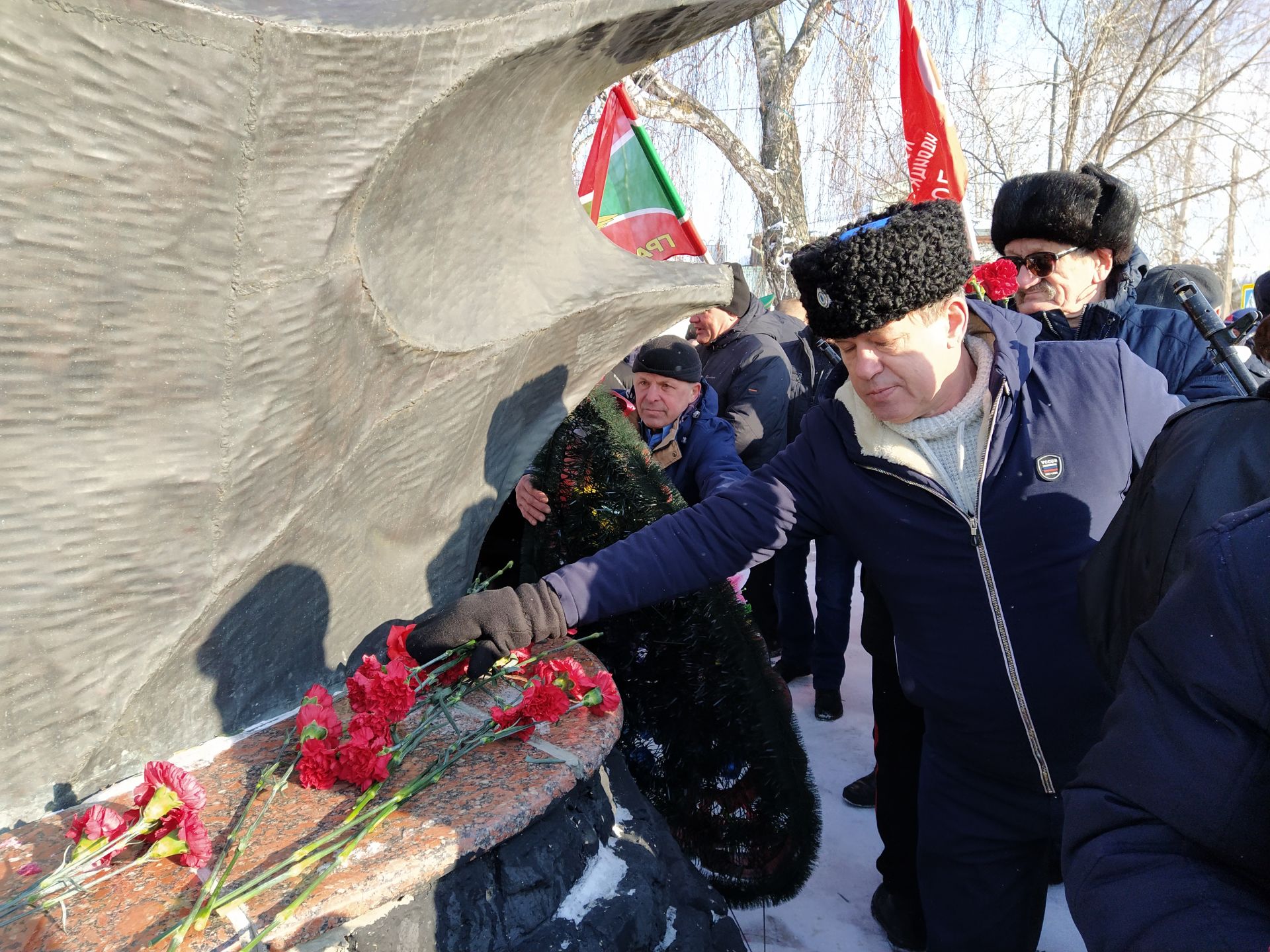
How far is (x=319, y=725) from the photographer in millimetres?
1525

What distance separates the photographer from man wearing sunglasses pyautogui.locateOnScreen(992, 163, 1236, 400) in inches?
94.4

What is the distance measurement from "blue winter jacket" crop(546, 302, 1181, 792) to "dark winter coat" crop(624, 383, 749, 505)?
0.90 meters

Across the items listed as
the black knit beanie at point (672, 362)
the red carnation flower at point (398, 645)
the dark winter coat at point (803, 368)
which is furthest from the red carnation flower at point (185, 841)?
the dark winter coat at point (803, 368)

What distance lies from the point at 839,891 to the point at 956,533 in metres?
1.60

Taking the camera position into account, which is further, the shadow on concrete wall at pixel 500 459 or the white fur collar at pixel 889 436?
the shadow on concrete wall at pixel 500 459

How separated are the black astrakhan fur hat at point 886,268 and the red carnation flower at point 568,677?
2.67ft

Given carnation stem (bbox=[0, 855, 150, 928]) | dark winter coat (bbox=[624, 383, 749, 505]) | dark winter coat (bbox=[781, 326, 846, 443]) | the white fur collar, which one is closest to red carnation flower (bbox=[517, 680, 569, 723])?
carnation stem (bbox=[0, 855, 150, 928])

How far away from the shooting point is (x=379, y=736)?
1.51 meters

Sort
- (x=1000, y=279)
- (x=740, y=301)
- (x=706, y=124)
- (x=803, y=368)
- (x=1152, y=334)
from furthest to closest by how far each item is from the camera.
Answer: (x=706, y=124) < (x=803, y=368) < (x=740, y=301) < (x=1000, y=279) < (x=1152, y=334)

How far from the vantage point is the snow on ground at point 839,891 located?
273 cm

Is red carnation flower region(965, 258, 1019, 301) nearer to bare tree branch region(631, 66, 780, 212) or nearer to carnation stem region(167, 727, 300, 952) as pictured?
carnation stem region(167, 727, 300, 952)

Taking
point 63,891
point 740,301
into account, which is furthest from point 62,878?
point 740,301

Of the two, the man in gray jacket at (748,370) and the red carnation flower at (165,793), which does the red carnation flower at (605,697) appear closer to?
the red carnation flower at (165,793)

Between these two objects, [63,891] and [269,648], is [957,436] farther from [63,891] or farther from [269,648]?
[63,891]
